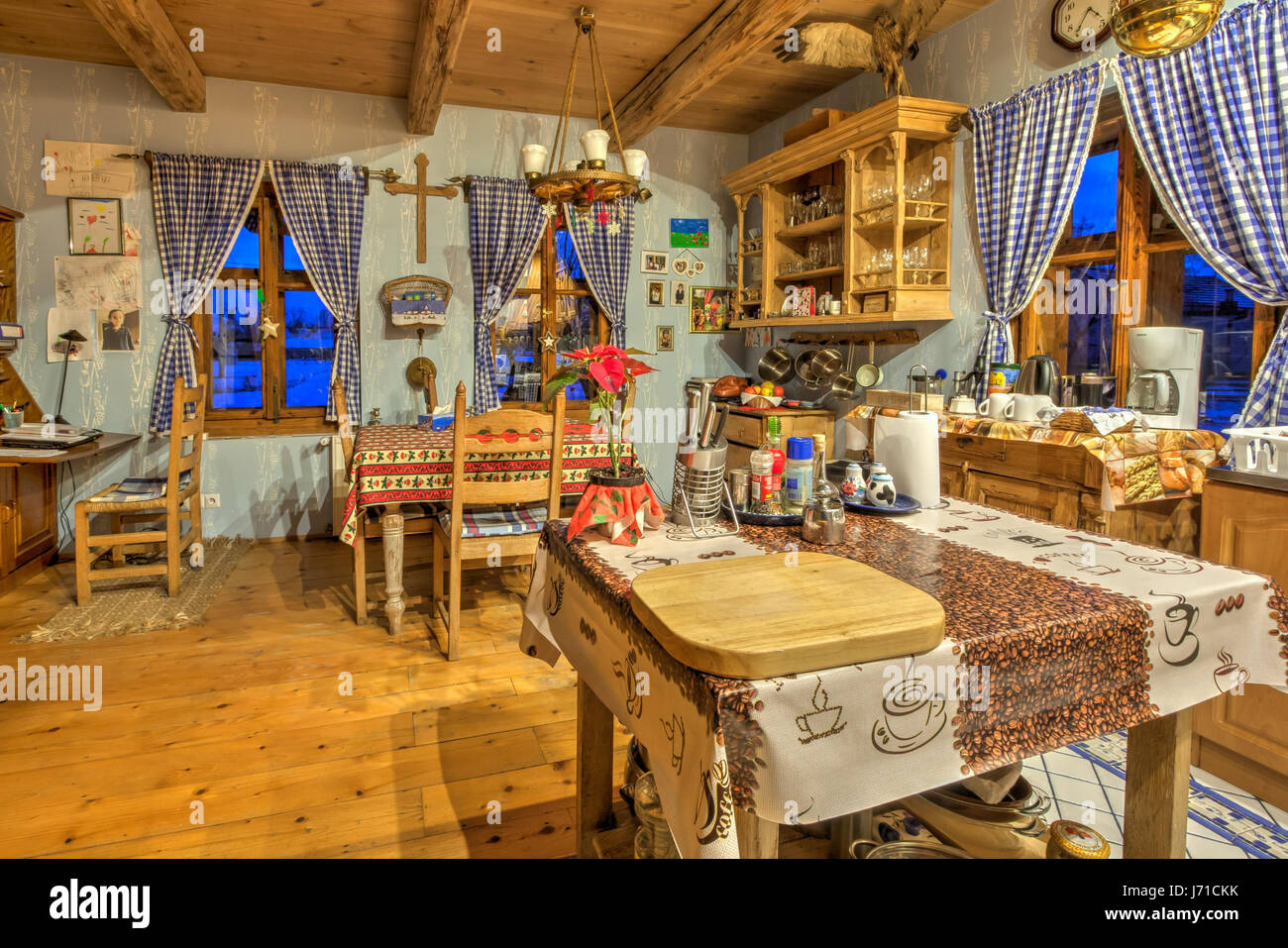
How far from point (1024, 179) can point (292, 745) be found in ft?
12.3

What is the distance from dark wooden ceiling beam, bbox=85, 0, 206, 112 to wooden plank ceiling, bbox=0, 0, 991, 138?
0.01 metres

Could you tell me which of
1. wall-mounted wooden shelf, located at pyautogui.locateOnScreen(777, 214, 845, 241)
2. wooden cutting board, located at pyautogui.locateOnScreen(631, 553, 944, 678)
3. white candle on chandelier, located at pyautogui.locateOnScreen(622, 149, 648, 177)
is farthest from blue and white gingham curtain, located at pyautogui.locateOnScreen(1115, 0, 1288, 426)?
wooden cutting board, located at pyautogui.locateOnScreen(631, 553, 944, 678)

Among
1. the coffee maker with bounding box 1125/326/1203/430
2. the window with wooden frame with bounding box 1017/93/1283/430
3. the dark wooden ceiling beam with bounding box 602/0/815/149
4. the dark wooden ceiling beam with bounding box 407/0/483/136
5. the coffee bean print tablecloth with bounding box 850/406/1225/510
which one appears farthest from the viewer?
the dark wooden ceiling beam with bounding box 602/0/815/149

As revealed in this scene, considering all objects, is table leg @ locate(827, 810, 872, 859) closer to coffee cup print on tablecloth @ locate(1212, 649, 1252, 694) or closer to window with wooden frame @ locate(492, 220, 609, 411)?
coffee cup print on tablecloth @ locate(1212, 649, 1252, 694)

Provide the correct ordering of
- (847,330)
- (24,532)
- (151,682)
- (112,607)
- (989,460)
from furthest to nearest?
(847,330)
(24,532)
(112,607)
(989,460)
(151,682)

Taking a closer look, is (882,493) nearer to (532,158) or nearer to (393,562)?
(393,562)

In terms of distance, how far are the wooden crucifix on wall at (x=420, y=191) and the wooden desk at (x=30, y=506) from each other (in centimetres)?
208

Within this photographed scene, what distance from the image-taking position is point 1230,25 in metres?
2.71

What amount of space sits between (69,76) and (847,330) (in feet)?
16.1

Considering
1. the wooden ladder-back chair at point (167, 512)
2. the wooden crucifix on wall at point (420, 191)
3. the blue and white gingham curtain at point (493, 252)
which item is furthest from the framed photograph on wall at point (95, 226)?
the blue and white gingham curtain at point (493, 252)

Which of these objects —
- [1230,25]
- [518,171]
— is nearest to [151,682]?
[518,171]

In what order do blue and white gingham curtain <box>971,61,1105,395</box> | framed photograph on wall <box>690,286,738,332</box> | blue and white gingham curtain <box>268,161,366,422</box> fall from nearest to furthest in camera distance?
blue and white gingham curtain <box>971,61,1105,395</box>
blue and white gingham curtain <box>268,161,366,422</box>
framed photograph on wall <box>690,286,738,332</box>

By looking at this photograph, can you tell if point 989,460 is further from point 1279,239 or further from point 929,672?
point 929,672

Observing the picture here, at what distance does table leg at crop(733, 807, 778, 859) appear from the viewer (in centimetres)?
105
